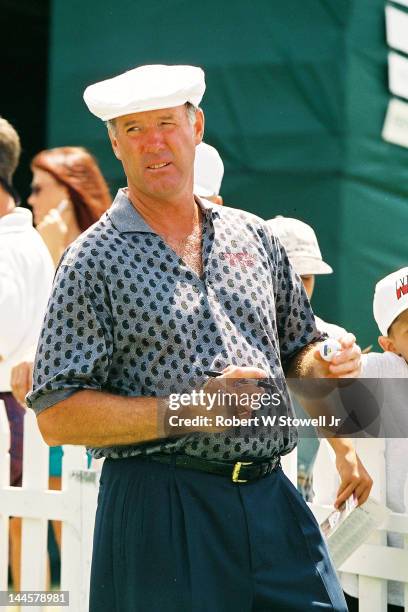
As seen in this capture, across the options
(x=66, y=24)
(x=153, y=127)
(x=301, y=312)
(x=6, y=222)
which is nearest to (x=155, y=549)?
(x=301, y=312)

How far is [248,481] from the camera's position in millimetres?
2350

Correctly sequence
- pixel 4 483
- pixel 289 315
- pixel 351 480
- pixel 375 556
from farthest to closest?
pixel 4 483, pixel 375 556, pixel 351 480, pixel 289 315

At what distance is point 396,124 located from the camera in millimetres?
4293

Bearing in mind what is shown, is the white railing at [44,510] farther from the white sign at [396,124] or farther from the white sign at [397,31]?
the white sign at [397,31]

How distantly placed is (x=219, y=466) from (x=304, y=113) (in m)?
2.40

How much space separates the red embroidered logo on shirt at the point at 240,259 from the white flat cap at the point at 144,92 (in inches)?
13.0

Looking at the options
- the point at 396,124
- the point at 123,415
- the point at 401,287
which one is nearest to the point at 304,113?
the point at 396,124

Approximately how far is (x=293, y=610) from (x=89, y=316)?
2.30 feet

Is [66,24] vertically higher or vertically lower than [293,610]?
higher

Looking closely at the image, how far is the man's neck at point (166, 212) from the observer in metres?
2.43

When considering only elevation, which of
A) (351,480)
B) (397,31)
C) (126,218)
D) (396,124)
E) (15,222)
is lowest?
(351,480)

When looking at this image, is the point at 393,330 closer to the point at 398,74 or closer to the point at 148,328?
the point at 148,328

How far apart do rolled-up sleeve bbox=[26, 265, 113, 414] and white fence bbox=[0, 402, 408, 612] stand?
1018 mm

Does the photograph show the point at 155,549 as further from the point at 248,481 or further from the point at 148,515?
the point at 248,481
